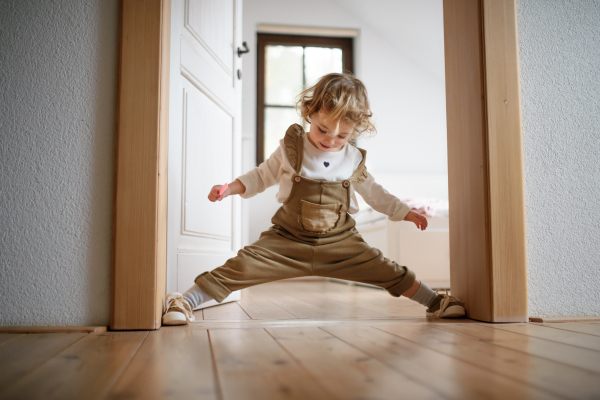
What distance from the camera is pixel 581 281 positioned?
4.05 feet

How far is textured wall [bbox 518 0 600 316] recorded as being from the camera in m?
1.22

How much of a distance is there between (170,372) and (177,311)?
49 cm

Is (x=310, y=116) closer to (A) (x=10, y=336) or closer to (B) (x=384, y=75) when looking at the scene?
(A) (x=10, y=336)

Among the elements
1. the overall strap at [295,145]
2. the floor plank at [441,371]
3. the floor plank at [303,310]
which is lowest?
the floor plank at [303,310]

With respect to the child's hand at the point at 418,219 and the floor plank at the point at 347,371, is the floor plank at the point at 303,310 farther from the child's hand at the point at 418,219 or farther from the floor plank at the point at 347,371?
the floor plank at the point at 347,371

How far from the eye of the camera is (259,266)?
128 centimetres

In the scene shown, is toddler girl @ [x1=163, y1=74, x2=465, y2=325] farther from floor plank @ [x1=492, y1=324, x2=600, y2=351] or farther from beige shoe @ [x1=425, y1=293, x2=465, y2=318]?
floor plank @ [x1=492, y1=324, x2=600, y2=351]

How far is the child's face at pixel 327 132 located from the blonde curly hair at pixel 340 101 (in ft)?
0.05

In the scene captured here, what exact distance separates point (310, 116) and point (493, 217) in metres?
0.58

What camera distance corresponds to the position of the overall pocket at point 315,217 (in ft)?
4.40

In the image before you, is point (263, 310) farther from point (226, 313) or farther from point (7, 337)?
point (7, 337)

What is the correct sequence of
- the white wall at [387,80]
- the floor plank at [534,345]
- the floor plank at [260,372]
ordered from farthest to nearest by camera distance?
the white wall at [387,80]
the floor plank at [534,345]
the floor plank at [260,372]

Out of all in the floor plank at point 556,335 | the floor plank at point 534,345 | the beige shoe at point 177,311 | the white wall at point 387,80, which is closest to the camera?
the floor plank at point 534,345

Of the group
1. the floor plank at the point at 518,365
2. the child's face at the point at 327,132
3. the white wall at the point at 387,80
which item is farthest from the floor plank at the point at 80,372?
the white wall at the point at 387,80
